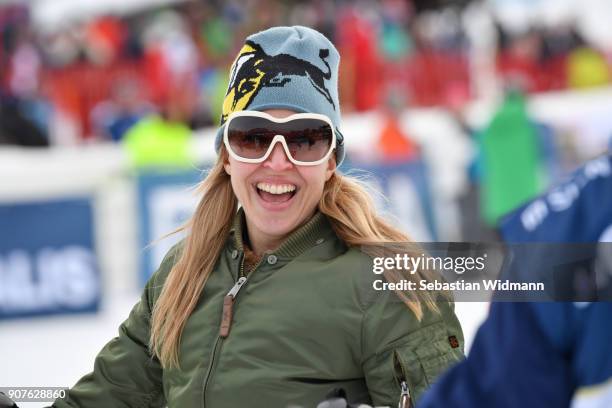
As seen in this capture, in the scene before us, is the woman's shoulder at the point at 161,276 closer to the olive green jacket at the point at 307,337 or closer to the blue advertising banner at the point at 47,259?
the olive green jacket at the point at 307,337

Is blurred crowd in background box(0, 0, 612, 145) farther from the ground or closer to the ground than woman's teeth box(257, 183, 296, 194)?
farther from the ground

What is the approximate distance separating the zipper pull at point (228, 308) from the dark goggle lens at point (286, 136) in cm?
23

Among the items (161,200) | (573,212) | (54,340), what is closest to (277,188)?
(573,212)

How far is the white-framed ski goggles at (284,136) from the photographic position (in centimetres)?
194

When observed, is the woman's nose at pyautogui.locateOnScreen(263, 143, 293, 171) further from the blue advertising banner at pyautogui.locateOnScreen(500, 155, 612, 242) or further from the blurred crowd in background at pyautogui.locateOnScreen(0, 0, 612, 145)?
the blurred crowd in background at pyautogui.locateOnScreen(0, 0, 612, 145)

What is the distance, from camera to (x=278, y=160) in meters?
1.97

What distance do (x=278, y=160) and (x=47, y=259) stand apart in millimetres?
5740

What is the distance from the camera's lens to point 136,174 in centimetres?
852

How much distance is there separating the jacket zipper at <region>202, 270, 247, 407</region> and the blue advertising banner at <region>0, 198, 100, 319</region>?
523 cm

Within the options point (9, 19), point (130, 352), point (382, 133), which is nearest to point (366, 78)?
point (382, 133)

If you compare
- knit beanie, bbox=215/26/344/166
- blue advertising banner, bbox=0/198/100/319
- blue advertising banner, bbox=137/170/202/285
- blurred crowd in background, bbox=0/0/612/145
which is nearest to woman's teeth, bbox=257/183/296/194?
knit beanie, bbox=215/26/344/166

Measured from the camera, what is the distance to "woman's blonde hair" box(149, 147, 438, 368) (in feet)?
6.51

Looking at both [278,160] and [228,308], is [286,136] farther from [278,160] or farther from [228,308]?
[228,308]

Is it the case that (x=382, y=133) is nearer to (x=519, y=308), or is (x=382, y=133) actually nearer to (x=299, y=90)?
(x=299, y=90)
